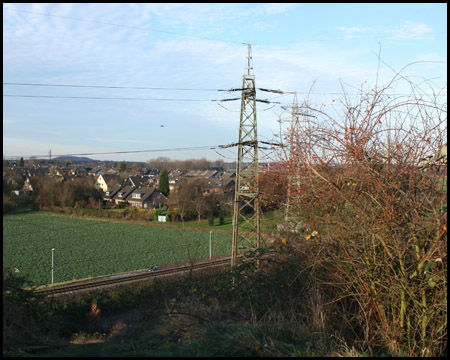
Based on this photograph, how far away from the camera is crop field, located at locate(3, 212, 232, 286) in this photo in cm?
1648

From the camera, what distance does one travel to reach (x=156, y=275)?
1380cm

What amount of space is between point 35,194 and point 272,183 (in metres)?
26.4

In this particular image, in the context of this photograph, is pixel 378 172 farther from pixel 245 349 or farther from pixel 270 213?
pixel 270 213

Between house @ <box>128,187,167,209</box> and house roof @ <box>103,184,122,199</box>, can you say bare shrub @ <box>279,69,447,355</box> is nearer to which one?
house @ <box>128,187,167,209</box>

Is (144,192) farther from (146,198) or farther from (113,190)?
(113,190)

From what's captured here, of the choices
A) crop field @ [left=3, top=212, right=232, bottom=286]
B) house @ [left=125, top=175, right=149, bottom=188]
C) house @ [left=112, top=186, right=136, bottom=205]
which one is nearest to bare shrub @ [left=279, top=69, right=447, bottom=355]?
crop field @ [left=3, top=212, right=232, bottom=286]

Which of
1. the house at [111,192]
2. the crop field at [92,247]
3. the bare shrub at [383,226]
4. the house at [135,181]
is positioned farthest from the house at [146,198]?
the bare shrub at [383,226]

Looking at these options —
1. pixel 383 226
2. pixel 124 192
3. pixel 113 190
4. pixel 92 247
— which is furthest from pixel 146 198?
pixel 383 226

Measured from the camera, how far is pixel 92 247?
71.5ft

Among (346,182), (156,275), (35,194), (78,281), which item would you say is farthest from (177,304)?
(35,194)

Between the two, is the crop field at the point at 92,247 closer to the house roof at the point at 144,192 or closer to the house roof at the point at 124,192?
the house roof at the point at 144,192

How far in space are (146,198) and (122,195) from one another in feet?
15.0

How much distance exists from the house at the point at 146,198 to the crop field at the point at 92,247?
24.6 feet

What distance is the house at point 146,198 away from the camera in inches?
1513
